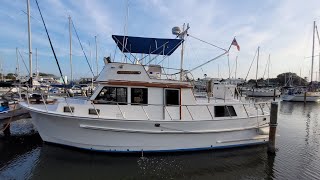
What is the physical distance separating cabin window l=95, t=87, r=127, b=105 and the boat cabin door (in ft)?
5.41

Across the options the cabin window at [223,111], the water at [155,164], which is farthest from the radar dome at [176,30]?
the water at [155,164]

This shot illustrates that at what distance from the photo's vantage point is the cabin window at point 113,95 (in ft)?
32.2

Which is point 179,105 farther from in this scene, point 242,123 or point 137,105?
point 242,123

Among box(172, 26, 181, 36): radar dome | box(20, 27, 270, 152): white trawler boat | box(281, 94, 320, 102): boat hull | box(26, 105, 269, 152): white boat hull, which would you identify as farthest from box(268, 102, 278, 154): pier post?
box(281, 94, 320, 102): boat hull

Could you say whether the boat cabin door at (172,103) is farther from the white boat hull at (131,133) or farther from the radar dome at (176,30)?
the radar dome at (176,30)

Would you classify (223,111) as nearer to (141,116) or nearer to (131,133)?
(141,116)

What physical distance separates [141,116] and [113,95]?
139cm

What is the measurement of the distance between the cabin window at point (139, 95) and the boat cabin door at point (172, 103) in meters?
0.78

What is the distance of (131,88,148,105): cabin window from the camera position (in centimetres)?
994

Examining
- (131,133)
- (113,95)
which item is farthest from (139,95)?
(131,133)

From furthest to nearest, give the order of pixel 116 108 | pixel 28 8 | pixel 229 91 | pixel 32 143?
pixel 28 8, pixel 229 91, pixel 32 143, pixel 116 108

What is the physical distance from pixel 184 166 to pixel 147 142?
65.0 inches

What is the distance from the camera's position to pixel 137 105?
983 centimetres

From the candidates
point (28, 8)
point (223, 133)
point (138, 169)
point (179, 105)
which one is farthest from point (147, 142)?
point (28, 8)
